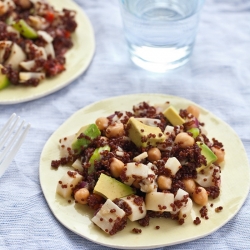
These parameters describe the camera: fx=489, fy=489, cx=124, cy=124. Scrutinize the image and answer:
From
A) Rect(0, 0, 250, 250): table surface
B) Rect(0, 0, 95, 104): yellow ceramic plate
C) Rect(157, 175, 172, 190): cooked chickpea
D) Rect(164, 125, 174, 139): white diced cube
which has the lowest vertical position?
Rect(0, 0, 250, 250): table surface

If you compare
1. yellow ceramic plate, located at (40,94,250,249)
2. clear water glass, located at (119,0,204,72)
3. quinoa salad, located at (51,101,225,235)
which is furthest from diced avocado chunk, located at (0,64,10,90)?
clear water glass, located at (119,0,204,72)

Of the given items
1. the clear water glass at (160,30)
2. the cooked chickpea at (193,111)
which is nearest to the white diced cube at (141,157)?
the cooked chickpea at (193,111)

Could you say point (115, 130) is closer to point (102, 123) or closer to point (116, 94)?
point (102, 123)

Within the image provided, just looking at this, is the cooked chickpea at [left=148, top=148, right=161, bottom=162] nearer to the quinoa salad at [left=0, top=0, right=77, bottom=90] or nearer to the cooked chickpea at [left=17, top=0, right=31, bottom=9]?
the quinoa salad at [left=0, top=0, right=77, bottom=90]

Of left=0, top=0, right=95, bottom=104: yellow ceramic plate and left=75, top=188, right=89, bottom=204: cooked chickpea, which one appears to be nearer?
left=75, top=188, right=89, bottom=204: cooked chickpea

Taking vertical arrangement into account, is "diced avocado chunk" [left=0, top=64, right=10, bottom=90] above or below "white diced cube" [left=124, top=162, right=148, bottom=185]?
below
